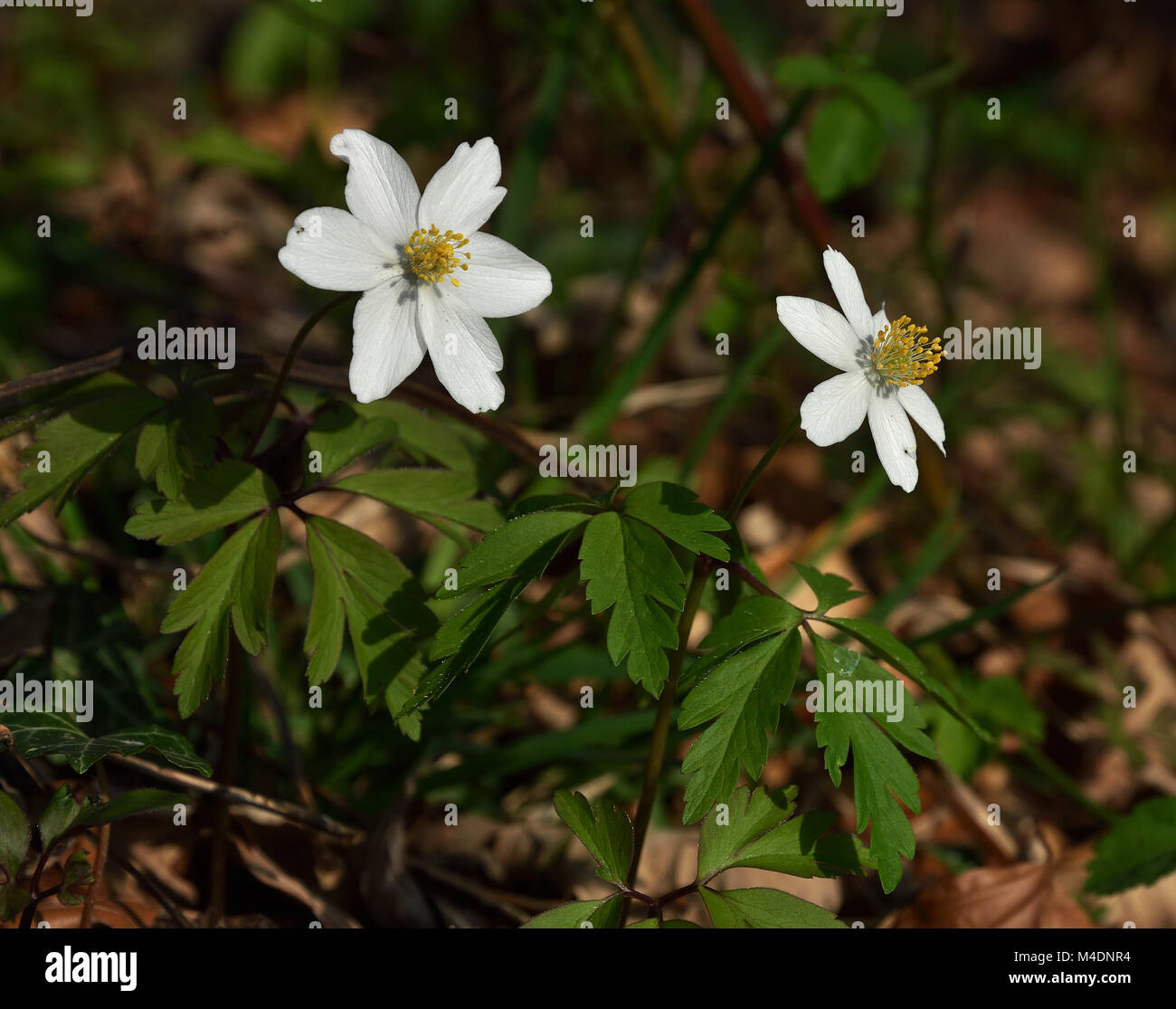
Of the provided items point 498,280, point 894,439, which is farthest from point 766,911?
point 498,280

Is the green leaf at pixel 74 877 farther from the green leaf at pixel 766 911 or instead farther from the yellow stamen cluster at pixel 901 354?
the yellow stamen cluster at pixel 901 354

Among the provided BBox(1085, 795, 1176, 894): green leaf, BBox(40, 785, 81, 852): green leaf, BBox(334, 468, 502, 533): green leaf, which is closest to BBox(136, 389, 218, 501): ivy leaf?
BBox(334, 468, 502, 533): green leaf

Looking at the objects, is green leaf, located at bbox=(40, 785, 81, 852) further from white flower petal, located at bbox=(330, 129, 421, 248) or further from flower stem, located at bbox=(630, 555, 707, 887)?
white flower petal, located at bbox=(330, 129, 421, 248)

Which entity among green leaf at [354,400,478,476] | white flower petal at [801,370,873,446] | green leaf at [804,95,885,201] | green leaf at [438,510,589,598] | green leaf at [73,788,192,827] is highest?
green leaf at [804,95,885,201]

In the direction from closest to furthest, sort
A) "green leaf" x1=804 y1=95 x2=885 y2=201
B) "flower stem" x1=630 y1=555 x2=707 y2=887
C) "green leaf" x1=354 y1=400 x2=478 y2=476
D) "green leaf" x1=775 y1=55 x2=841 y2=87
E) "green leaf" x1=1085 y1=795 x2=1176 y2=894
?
"flower stem" x1=630 y1=555 x2=707 y2=887 → "green leaf" x1=354 y1=400 x2=478 y2=476 → "green leaf" x1=1085 y1=795 x2=1176 y2=894 → "green leaf" x1=775 y1=55 x2=841 y2=87 → "green leaf" x1=804 y1=95 x2=885 y2=201

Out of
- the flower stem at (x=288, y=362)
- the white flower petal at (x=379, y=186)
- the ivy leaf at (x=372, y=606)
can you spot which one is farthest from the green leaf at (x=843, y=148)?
the ivy leaf at (x=372, y=606)
